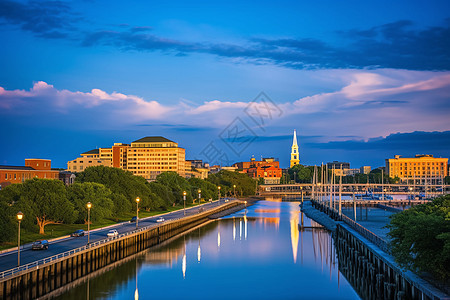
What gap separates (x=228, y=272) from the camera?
192 feet

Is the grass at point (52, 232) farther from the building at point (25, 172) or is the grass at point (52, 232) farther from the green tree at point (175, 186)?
the green tree at point (175, 186)

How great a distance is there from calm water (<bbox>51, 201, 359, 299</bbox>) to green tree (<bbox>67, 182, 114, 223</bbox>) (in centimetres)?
1157

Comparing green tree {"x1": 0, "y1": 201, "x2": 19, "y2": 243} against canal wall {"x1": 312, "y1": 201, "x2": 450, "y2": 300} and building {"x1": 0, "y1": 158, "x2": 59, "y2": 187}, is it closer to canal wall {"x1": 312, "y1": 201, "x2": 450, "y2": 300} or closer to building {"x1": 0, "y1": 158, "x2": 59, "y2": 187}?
canal wall {"x1": 312, "y1": 201, "x2": 450, "y2": 300}

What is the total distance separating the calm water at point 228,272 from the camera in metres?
48.2

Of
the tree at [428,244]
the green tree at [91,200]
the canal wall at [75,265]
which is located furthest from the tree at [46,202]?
the tree at [428,244]

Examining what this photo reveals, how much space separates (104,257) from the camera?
59750 mm

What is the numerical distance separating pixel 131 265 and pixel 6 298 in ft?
75.6

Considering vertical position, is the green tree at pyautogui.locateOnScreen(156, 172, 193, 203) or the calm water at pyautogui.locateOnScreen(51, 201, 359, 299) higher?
the green tree at pyautogui.locateOnScreen(156, 172, 193, 203)

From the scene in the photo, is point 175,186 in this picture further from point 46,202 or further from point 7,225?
point 7,225

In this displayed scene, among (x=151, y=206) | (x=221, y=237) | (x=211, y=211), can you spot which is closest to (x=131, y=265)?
(x=221, y=237)

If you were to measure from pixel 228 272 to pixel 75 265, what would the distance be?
16.3 meters

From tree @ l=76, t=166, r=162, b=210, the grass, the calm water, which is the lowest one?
the calm water

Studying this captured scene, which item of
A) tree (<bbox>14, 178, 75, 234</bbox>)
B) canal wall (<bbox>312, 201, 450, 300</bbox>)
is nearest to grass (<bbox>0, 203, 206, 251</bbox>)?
tree (<bbox>14, 178, 75, 234</bbox>)

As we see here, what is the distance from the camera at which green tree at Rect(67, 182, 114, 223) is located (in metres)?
80.8
